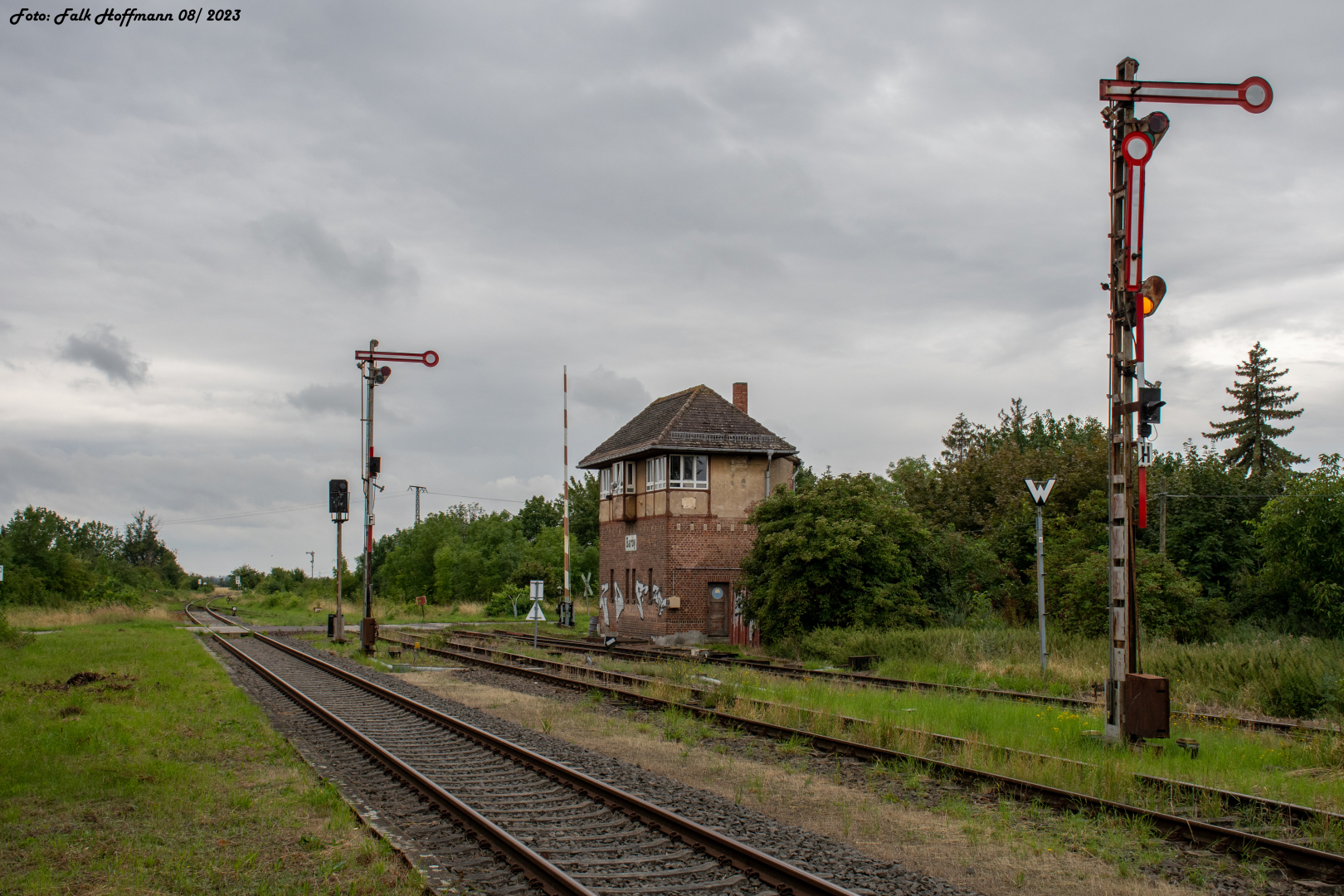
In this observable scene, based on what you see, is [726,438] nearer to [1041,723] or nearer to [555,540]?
[1041,723]

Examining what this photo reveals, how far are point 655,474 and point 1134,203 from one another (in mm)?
24190

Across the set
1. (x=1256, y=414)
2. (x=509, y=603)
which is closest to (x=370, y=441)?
(x=509, y=603)

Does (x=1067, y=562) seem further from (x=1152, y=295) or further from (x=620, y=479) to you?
(x=1152, y=295)

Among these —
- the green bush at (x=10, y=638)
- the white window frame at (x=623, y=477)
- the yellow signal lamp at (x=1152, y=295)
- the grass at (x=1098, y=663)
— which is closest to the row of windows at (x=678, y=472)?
the white window frame at (x=623, y=477)

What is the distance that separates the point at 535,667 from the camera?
23.0 m

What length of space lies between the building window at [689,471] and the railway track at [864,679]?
650 cm

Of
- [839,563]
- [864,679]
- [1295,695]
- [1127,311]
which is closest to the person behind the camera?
[1127,311]

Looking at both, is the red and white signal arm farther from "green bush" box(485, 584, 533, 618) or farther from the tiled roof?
"green bush" box(485, 584, 533, 618)

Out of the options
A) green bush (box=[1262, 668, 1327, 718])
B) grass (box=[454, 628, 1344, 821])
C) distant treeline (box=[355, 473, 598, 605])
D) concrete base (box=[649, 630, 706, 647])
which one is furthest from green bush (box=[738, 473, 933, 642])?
distant treeline (box=[355, 473, 598, 605])

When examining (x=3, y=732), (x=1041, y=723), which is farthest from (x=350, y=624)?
(x=1041, y=723)

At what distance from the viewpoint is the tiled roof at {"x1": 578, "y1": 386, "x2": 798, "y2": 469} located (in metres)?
33.8

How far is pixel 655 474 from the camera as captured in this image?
114 feet

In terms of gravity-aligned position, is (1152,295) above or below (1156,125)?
below

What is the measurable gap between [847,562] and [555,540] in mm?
50997
